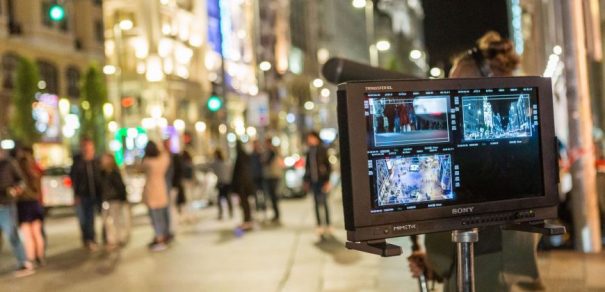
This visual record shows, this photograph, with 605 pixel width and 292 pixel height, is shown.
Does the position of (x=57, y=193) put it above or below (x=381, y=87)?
below

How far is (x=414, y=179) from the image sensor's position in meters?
3.10

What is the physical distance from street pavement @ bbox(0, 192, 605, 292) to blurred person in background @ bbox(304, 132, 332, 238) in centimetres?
42

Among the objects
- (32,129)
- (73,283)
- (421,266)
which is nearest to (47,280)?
(73,283)

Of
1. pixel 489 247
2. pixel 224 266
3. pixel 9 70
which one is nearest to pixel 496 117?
pixel 489 247

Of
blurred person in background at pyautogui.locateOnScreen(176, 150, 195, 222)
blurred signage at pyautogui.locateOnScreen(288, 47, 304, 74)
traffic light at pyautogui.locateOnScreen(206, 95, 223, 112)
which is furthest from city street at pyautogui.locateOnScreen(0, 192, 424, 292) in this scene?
blurred signage at pyautogui.locateOnScreen(288, 47, 304, 74)

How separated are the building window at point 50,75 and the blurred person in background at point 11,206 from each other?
108ft

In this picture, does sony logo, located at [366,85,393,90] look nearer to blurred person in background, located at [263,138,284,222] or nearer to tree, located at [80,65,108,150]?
blurred person in background, located at [263,138,284,222]

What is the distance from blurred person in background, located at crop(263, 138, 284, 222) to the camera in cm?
1641

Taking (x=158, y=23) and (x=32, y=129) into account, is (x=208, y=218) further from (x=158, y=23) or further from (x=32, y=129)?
(x=158, y=23)

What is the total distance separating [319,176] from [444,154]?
10254mm

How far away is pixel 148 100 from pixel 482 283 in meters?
48.8

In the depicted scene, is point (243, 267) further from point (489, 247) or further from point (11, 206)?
point (489, 247)

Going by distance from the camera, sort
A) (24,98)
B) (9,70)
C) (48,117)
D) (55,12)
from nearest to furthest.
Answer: (55,12) → (24,98) → (9,70) → (48,117)

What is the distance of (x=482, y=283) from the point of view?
3.99m
